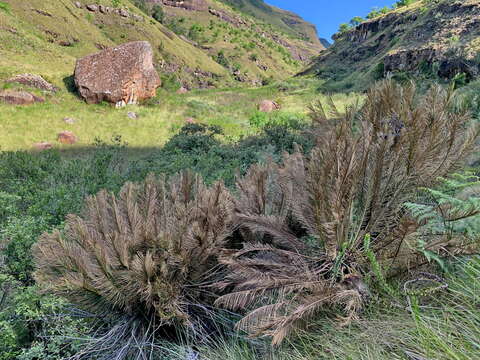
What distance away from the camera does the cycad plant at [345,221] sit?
5.28ft

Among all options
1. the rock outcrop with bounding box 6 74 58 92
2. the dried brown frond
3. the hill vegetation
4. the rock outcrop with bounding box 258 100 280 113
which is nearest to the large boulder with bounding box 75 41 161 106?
the rock outcrop with bounding box 6 74 58 92

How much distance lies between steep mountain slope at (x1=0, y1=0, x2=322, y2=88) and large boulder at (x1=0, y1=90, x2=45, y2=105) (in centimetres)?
214

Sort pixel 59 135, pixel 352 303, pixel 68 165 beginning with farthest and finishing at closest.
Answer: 1. pixel 59 135
2. pixel 68 165
3. pixel 352 303

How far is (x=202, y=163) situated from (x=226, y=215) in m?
4.54

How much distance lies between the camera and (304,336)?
5.49 ft

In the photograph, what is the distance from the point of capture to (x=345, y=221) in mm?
1695

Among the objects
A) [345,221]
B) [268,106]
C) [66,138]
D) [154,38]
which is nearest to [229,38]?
[154,38]

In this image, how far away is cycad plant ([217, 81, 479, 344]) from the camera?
1.61 m

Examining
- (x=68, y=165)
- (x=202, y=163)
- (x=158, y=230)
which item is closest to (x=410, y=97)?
(x=158, y=230)

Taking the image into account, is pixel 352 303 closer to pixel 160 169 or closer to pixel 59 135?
pixel 160 169

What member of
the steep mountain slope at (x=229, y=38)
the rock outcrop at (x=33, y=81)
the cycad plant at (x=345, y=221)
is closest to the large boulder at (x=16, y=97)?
the rock outcrop at (x=33, y=81)

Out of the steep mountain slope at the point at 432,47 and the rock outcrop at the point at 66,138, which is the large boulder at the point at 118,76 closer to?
the rock outcrop at the point at 66,138

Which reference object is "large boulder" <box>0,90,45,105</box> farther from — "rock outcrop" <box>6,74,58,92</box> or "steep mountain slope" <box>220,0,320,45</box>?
"steep mountain slope" <box>220,0,320,45</box>

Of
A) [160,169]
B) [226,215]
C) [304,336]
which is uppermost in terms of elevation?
[226,215]
